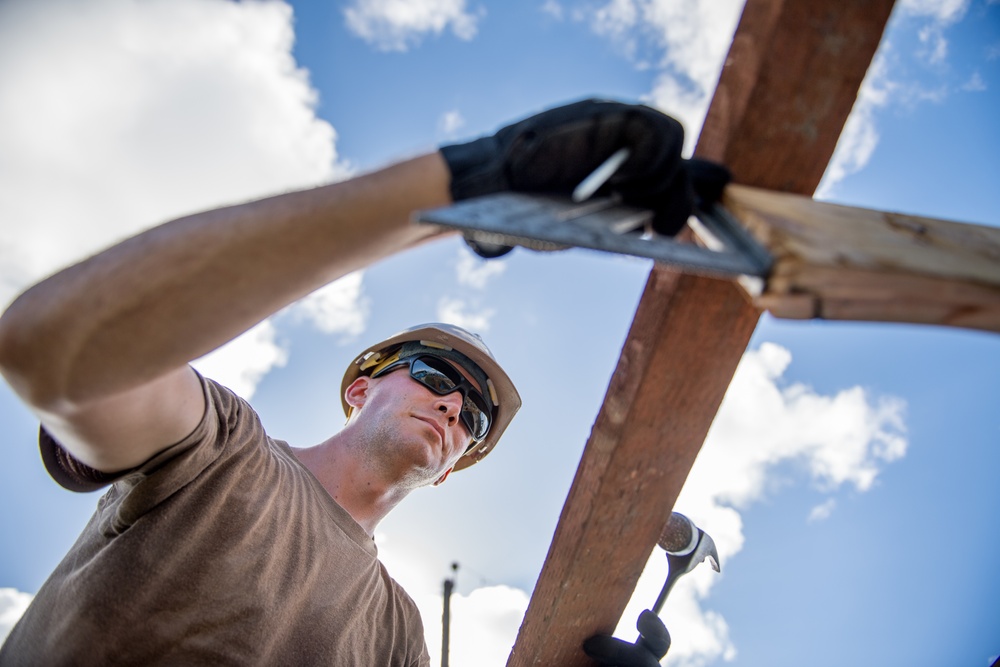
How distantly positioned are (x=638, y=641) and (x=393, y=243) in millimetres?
1707

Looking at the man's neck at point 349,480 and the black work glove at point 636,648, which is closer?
the black work glove at point 636,648

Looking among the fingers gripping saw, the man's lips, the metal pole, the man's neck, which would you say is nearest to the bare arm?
the fingers gripping saw

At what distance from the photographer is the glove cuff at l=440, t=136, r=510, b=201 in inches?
41.9

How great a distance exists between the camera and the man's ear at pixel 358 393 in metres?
2.76

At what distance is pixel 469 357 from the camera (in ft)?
9.42

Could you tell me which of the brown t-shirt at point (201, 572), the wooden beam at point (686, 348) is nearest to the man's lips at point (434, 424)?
the brown t-shirt at point (201, 572)

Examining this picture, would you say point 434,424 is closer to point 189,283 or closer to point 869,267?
point 189,283

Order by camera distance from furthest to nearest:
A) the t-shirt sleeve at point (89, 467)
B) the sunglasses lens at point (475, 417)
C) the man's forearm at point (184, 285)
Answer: the sunglasses lens at point (475, 417) → the t-shirt sleeve at point (89, 467) → the man's forearm at point (184, 285)

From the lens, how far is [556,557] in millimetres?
1712

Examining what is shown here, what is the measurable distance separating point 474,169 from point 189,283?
56cm

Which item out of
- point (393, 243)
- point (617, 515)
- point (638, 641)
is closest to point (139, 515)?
point (393, 243)

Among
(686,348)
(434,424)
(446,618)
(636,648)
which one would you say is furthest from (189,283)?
(446,618)

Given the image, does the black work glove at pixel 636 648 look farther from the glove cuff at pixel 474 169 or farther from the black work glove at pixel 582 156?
the glove cuff at pixel 474 169

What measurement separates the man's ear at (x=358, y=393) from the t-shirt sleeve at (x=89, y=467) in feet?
4.09
